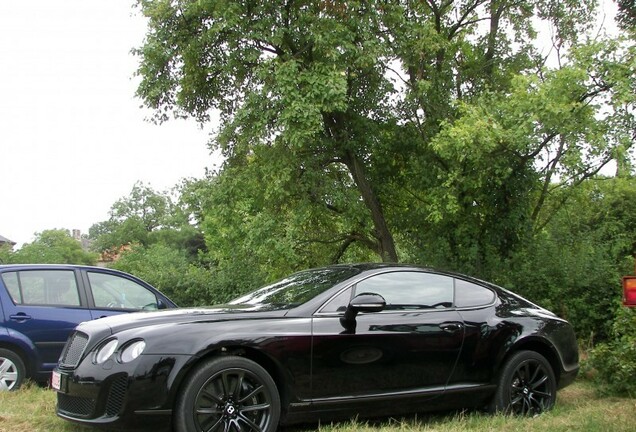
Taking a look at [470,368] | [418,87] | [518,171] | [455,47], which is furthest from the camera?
[455,47]

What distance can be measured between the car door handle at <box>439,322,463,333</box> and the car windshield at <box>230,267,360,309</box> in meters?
0.89

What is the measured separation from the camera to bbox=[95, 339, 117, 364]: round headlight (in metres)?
4.79

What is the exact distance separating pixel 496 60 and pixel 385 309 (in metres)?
10.6

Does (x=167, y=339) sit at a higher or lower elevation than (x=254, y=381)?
higher

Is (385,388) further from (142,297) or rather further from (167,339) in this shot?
(142,297)

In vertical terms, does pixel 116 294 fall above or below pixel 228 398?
above

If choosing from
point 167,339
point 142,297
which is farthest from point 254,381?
point 142,297

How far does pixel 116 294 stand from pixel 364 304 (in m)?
4.22

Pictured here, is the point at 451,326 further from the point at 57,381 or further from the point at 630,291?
the point at 57,381

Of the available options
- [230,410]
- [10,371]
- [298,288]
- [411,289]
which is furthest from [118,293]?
[411,289]

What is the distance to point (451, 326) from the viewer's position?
584 centimetres

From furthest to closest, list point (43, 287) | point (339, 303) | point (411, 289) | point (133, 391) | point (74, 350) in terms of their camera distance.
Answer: point (43, 287), point (411, 289), point (339, 303), point (74, 350), point (133, 391)

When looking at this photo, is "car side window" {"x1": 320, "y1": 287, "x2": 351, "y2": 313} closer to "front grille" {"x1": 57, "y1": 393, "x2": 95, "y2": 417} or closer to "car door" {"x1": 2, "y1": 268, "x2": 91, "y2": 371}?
"front grille" {"x1": 57, "y1": 393, "x2": 95, "y2": 417}

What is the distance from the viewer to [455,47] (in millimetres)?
14078
